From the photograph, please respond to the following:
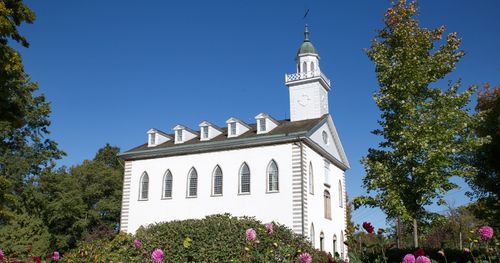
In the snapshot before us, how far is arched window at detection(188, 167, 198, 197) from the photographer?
29372mm

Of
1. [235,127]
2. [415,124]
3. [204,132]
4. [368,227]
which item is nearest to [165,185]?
[204,132]

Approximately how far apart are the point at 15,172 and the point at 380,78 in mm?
29183

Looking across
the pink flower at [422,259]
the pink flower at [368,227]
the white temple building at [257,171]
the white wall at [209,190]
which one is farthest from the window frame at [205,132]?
the pink flower at [422,259]

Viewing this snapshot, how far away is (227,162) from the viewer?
28.8m

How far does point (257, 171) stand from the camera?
27625mm

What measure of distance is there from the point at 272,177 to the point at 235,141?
329 cm

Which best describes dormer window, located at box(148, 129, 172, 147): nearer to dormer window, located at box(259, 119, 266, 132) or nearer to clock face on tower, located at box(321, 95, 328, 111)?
dormer window, located at box(259, 119, 266, 132)

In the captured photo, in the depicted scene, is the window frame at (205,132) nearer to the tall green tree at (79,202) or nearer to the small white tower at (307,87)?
the small white tower at (307,87)

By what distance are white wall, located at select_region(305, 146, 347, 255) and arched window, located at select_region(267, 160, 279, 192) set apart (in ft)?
6.90

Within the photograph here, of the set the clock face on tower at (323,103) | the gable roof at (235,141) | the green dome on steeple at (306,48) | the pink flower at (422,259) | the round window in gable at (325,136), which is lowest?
the pink flower at (422,259)

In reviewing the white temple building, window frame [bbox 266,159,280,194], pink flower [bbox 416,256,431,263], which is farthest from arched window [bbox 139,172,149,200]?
pink flower [bbox 416,256,431,263]

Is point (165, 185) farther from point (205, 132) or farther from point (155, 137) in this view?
point (205, 132)

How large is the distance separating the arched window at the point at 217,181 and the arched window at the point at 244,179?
1.49 metres

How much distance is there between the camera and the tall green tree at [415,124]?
19125 mm
